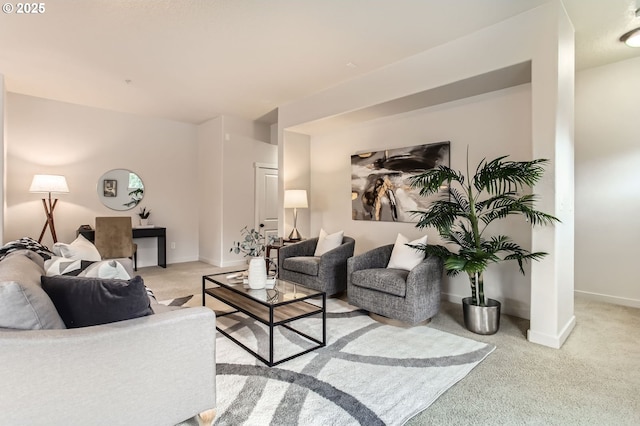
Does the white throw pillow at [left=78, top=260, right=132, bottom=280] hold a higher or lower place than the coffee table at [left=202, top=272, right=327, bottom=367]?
higher

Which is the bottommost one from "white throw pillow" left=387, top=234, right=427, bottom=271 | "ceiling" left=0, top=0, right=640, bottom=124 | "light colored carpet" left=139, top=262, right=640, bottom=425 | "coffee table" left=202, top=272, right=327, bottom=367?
"light colored carpet" left=139, top=262, right=640, bottom=425

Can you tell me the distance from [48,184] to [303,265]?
3.89m

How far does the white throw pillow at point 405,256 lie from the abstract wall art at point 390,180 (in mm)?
690

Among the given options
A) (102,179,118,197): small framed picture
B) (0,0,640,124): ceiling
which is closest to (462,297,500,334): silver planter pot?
(0,0,640,124): ceiling

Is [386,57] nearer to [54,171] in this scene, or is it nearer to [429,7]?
[429,7]

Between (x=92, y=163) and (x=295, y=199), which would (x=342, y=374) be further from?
(x=92, y=163)

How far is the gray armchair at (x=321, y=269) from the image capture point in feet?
12.1

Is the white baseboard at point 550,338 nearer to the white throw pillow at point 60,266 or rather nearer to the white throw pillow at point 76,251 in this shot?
the white throw pillow at point 60,266

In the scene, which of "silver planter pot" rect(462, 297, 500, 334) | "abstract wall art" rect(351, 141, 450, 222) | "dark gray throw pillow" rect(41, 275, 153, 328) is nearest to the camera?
"dark gray throw pillow" rect(41, 275, 153, 328)

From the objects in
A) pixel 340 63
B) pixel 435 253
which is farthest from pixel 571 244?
pixel 340 63

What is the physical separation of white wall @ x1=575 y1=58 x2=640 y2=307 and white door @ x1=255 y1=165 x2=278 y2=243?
4749 millimetres

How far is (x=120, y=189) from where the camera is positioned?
18.7 ft

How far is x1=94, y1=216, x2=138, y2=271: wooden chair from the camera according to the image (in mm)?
4848

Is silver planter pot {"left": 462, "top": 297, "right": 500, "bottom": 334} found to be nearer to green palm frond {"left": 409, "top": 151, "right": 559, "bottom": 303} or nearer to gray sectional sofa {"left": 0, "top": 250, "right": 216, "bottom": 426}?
green palm frond {"left": 409, "top": 151, "right": 559, "bottom": 303}
